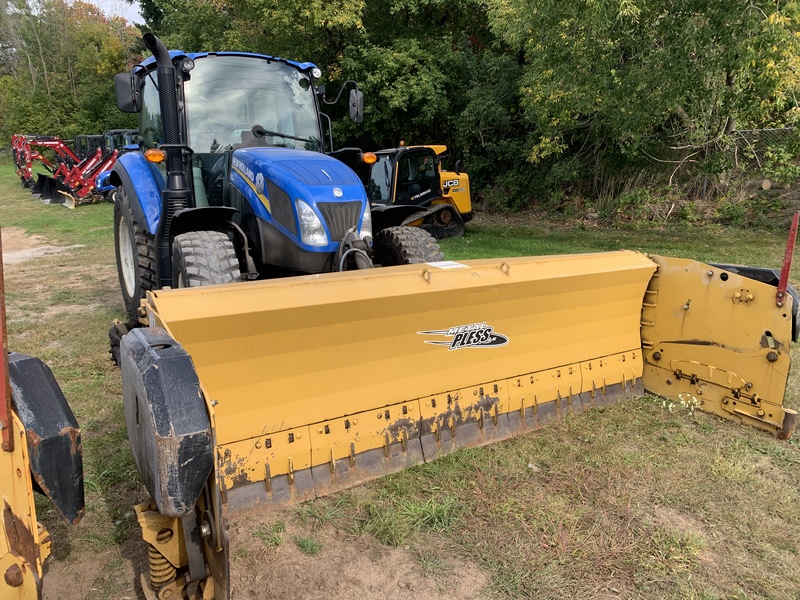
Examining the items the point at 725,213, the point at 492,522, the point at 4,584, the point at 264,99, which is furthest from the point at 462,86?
the point at 4,584

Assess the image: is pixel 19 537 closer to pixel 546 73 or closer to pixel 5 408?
pixel 5 408

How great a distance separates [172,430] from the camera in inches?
71.1

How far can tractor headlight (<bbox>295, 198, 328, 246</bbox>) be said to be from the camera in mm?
3879

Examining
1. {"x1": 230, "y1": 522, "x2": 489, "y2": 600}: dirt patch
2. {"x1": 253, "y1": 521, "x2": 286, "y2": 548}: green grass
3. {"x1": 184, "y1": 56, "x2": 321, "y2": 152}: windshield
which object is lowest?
{"x1": 230, "y1": 522, "x2": 489, "y2": 600}: dirt patch

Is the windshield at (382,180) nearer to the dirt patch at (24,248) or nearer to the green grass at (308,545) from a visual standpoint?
the dirt patch at (24,248)

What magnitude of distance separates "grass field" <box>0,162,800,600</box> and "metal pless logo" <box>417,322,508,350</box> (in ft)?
2.07

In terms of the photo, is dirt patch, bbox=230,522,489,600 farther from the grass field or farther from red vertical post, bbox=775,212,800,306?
red vertical post, bbox=775,212,800,306

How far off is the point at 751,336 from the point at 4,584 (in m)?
4.03

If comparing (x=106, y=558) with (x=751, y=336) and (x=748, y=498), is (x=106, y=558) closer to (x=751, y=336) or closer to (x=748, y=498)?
(x=748, y=498)

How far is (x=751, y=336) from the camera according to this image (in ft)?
12.5

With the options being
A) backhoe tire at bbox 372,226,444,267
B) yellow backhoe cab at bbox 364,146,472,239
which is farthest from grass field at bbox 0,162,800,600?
yellow backhoe cab at bbox 364,146,472,239

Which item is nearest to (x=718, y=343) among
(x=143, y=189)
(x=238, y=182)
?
(x=238, y=182)

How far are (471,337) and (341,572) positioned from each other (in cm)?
153

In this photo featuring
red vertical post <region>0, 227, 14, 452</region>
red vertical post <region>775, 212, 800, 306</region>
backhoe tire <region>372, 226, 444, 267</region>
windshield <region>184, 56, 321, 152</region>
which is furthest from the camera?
windshield <region>184, 56, 321, 152</region>
